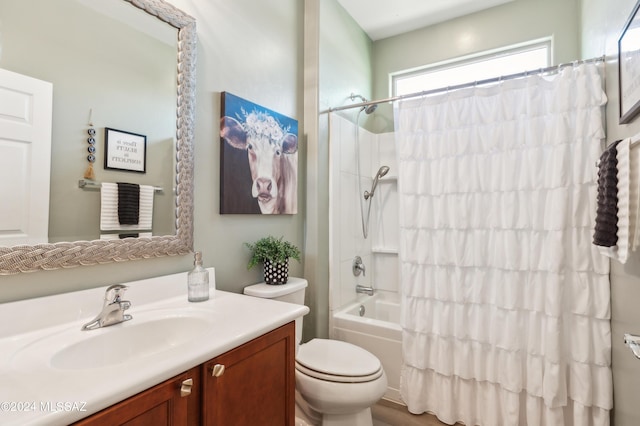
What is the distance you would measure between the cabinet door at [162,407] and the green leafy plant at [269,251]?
2.99ft

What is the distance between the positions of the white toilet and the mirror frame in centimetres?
50

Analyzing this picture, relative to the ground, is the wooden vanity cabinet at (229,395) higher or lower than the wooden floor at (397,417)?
higher

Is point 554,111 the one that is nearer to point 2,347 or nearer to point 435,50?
point 435,50

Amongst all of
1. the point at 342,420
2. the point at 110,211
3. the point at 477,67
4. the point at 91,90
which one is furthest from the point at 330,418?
the point at 477,67

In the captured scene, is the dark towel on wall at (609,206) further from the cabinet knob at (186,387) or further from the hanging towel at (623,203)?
the cabinet knob at (186,387)

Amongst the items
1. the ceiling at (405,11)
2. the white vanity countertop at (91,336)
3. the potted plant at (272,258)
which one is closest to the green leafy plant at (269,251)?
the potted plant at (272,258)

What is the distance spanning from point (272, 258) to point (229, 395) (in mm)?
859

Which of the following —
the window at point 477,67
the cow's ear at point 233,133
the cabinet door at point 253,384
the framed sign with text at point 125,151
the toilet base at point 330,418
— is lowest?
the toilet base at point 330,418

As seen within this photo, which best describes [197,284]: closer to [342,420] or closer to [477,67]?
[342,420]

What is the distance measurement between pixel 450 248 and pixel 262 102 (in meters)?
1.40

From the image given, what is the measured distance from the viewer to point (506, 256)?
5.69 ft

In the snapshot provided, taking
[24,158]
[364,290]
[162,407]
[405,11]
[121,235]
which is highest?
[405,11]

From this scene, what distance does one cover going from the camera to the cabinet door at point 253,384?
85 centimetres

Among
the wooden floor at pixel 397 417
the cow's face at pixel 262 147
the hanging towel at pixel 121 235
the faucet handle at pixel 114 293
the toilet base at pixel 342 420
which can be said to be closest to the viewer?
the faucet handle at pixel 114 293
